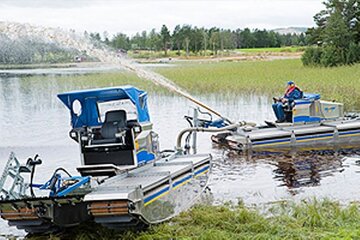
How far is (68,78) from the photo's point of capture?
4128 cm

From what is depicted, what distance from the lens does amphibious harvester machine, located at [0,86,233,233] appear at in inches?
333

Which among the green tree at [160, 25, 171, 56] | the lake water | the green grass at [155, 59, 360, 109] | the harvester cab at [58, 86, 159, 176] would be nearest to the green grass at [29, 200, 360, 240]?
the harvester cab at [58, 86, 159, 176]

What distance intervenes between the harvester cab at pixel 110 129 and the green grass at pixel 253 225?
3.61 ft

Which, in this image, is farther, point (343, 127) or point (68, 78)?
point (68, 78)

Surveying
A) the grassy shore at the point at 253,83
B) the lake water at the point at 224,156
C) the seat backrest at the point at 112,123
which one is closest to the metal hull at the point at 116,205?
the seat backrest at the point at 112,123

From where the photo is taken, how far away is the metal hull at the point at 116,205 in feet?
27.2

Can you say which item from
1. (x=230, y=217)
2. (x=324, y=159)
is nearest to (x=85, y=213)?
(x=230, y=217)

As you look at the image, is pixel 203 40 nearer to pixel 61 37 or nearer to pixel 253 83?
pixel 253 83

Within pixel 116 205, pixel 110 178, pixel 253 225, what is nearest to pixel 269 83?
pixel 253 225

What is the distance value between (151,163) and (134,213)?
99.3 inches

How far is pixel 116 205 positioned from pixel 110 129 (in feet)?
7.86

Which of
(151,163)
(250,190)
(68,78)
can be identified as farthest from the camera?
(68,78)

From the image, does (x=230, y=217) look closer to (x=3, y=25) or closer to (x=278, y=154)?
(x=3, y=25)

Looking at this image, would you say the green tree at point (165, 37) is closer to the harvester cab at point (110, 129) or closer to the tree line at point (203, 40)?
the tree line at point (203, 40)
